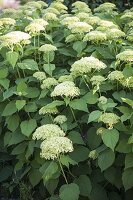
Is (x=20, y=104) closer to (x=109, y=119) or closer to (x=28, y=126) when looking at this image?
(x=28, y=126)

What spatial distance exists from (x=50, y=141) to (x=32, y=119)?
553 millimetres

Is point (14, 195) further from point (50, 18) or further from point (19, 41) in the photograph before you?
point (50, 18)

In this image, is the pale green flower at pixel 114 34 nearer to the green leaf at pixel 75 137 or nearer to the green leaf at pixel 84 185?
the green leaf at pixel 75 137

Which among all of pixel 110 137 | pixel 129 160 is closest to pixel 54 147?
pixel 110 137

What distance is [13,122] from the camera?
2.75m

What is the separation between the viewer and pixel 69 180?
2.65 meters

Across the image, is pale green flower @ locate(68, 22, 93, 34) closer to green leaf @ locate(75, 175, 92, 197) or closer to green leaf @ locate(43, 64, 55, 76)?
green leaf @ locate(43, 64, 55, 76)

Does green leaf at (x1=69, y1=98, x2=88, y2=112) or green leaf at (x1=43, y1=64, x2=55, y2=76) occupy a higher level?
green leaf at (x1=43, y1=64, x2=55, y2=76)

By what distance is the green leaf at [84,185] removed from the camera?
8.09 feet

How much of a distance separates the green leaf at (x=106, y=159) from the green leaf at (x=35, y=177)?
56cm

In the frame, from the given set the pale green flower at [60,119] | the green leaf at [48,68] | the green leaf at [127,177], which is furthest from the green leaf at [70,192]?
the green leaf at [48,68]

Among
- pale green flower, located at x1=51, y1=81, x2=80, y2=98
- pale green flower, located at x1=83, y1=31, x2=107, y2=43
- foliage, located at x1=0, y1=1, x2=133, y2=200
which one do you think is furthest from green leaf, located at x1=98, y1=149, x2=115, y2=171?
pale green flower, located at x1=83, y1=31, x2=107, y2=43

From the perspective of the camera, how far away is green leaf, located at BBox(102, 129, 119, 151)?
221 cm

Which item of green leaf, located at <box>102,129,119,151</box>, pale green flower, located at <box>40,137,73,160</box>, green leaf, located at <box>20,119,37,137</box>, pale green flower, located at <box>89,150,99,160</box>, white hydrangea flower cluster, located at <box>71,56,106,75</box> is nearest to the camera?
pale green flower, located at <box>40,137,73,160</box>
